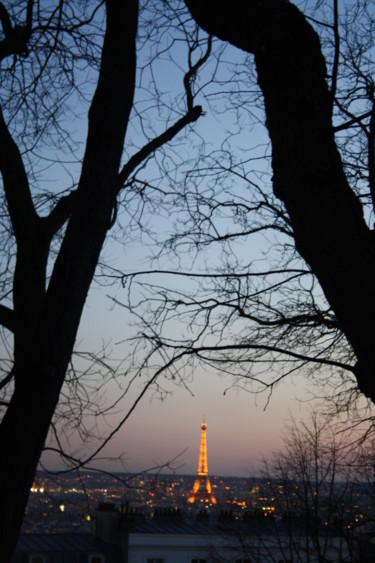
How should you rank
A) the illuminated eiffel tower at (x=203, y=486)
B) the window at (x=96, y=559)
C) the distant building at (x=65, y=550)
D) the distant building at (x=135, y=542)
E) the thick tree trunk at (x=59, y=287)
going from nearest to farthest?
the thick tree trunk at (x=59, y=287), the distant building at (x=65, y=550), the distant building at (x=135, y=542), the window at (x=96, y=559), the illuminated eiffel tower at (x=203, y=486)

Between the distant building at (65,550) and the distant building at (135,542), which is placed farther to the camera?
the distant building at (135,542)

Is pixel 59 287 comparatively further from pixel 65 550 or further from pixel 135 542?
pixel 135 542

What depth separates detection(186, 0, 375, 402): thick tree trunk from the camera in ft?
6.79

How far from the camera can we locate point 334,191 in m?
2.19

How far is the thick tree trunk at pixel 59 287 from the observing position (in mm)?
2709

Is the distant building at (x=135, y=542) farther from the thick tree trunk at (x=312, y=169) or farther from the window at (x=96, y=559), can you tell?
the thick tree trunk at (x=312, y=169)

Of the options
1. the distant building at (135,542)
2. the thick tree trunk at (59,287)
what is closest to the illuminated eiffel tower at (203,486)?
the distant building at (135,542)

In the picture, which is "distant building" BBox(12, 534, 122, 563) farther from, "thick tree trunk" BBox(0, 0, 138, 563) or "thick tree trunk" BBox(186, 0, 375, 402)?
"thick tree trunk" BBox(186, 0, 375, 402)

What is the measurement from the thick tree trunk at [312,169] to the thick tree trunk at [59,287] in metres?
0.85

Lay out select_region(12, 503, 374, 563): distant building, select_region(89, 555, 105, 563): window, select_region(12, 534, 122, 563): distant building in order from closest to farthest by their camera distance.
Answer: select_region(12, 534, 122, 563): distant building < select_region(12, 503, 374, 563): distant building < select_region(89, 555, 105, 563): window

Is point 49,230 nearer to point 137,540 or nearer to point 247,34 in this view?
point 247,34

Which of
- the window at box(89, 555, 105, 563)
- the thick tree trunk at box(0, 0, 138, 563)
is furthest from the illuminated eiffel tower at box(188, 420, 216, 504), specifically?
the thick tree trunk at box(0, 0, 138, 563)

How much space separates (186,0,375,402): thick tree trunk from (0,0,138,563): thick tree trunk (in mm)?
846

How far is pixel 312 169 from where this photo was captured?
2221mm
